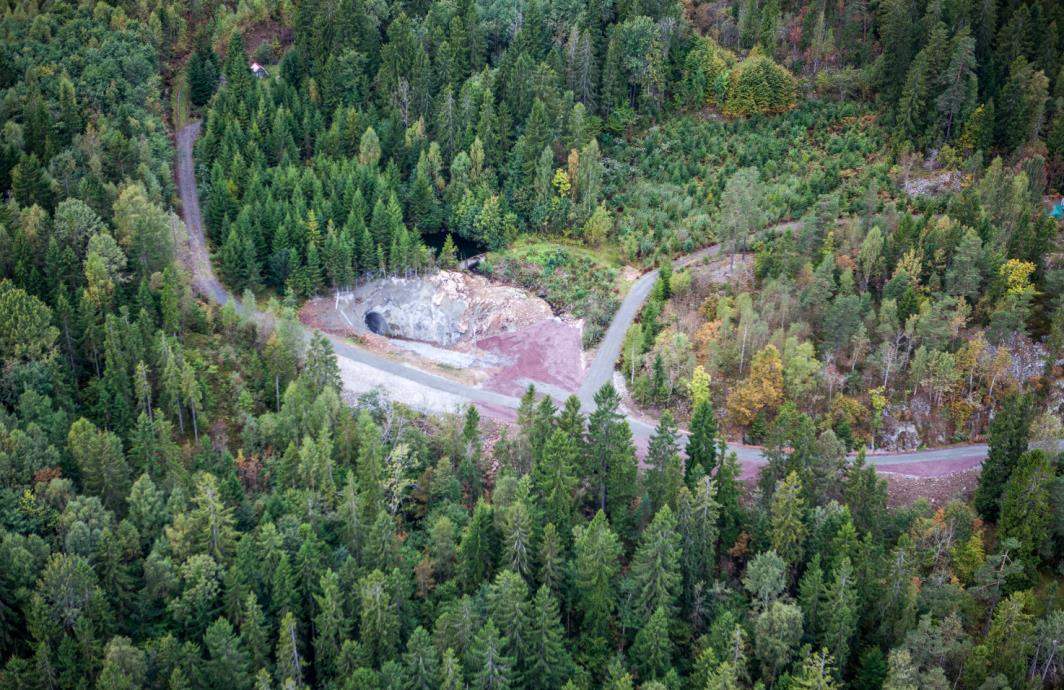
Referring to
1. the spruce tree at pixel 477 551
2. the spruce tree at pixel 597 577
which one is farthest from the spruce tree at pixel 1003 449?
the spruce tree at pixel 477 551

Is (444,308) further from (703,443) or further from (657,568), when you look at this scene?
(657,568)

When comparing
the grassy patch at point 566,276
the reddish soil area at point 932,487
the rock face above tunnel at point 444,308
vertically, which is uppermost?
the grassy patch at point 566,276

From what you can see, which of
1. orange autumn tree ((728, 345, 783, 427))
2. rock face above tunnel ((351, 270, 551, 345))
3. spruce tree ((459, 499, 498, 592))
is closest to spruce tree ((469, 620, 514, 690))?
spruce tree ((459, 499, 498, 592))

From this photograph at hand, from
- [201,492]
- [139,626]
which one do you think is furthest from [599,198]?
[139,626]

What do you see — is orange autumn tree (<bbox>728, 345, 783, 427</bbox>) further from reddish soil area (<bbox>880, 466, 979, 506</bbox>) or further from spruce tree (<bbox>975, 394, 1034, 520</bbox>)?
spruce tree (<bbox>975, 394, 1034, 520</bbox>)

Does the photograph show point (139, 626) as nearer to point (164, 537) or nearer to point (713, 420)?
point (164, 537)

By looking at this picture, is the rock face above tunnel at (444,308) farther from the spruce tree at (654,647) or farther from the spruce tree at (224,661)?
the spruce tree at (224,661)
